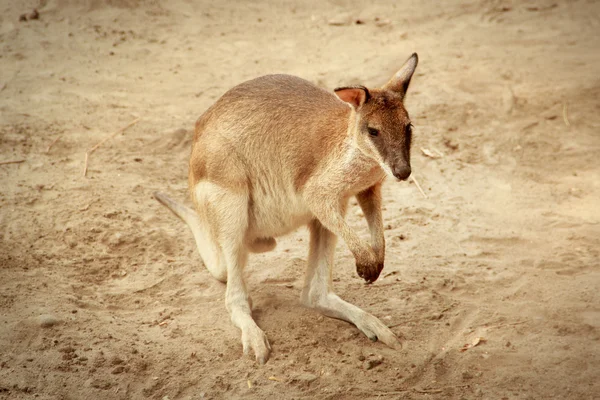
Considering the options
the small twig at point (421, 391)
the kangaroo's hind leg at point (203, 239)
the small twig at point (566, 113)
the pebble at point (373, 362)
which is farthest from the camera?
the small twig at point (566, 113)

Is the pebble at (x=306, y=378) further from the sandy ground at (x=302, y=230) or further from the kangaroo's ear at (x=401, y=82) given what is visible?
the kangaroo's ear at (x=401, y=82)

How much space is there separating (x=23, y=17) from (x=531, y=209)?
637 centimetres

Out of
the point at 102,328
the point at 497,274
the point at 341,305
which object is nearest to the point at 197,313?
the point at 102,328

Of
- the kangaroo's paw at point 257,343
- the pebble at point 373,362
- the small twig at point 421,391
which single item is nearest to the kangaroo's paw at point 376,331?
the pebble at point 373,362

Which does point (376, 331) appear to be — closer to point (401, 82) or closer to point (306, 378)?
point (306, 378)

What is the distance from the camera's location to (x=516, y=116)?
6977 mm

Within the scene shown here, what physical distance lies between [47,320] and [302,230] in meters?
2.24

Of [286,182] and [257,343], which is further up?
[286,182]

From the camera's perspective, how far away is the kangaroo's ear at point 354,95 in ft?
12.3

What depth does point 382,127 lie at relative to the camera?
12.1 feet

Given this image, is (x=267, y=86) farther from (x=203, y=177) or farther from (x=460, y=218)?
(x=460, y=218)

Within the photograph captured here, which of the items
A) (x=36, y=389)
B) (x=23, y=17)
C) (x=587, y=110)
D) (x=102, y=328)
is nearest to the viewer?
(x=36, y=389)

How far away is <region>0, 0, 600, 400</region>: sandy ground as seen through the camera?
391cm

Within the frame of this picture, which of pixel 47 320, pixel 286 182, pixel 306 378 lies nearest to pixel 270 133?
pixel 286 182
